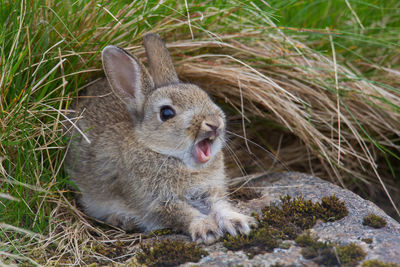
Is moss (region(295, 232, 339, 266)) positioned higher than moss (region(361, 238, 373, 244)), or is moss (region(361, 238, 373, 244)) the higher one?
moss (region(361, 238, 373, 244))

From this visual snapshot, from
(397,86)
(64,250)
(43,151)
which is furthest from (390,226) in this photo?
(43,151)

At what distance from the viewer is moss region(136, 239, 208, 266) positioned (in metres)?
3.65

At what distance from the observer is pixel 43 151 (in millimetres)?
4508

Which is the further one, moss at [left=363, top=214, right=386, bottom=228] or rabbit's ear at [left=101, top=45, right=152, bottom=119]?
rabbit's ear at [left=101, top=45, right=152, bottom=119]

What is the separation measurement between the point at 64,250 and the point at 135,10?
238cm

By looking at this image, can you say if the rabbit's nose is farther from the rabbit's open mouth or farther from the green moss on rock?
the green moss on rock

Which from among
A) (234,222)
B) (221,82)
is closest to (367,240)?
(234,222)

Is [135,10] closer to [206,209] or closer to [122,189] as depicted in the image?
[122,189]

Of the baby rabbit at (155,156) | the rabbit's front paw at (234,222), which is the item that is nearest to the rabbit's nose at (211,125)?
the baby rabbit at (155,156)

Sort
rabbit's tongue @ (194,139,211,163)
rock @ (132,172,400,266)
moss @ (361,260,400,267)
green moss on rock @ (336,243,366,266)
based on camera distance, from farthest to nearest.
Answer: rabbit's tongue @ (194,139,211,163), rock @ (132,172,400,266), green moss on rock @ (336,243,366,266), moss @ (361,260,400,267)

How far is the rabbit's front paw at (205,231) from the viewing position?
152 inches

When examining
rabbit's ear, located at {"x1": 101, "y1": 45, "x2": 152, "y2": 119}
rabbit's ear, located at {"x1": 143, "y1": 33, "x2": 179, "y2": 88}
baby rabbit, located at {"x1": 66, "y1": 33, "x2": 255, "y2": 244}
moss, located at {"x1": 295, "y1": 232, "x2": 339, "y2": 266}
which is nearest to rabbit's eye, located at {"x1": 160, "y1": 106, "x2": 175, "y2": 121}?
baby rabbit, located at {"x1": 66, "y1": 33, "x2": 255, "y2": 244}

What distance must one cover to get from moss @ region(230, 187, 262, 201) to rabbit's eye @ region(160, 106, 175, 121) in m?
0.96

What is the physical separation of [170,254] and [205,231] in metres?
0.34
